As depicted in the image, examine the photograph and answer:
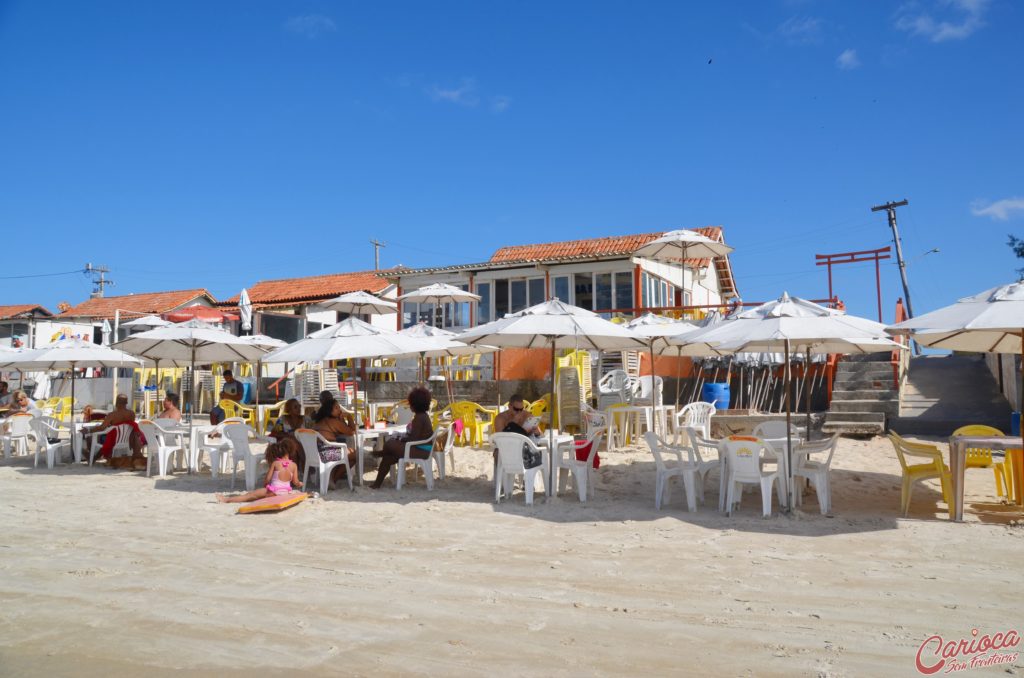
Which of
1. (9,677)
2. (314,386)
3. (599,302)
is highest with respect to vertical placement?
(599,302)

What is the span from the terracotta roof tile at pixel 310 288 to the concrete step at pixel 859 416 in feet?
59.9

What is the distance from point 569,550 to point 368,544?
1.65m

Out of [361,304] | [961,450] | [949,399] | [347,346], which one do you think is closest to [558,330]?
[347,346]

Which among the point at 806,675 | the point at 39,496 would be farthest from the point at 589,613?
the point at 39,496

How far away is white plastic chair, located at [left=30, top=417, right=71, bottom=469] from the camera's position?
11008 millimetres

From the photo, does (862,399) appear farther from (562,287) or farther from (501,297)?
(501,297)

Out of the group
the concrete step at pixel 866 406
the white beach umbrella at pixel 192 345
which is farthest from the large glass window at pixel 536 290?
the white beach umbrella at pixel 192 345

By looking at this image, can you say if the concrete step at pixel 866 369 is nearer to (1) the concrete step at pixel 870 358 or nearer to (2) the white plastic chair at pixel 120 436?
(1) the concrete step at pixel 870 358

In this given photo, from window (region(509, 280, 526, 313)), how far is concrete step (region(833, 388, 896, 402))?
9084 mm

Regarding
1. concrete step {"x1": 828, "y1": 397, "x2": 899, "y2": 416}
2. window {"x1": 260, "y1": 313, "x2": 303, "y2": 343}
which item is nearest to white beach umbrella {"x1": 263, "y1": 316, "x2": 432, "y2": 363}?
concrete step {"x1": 828, "y1": 397, "x2": 899, "y2": 416}

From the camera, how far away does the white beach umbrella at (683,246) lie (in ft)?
45.8

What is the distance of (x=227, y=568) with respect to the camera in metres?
5.12

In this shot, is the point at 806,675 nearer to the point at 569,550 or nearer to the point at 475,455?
the point at 569,550

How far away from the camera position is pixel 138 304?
34.1 meters
